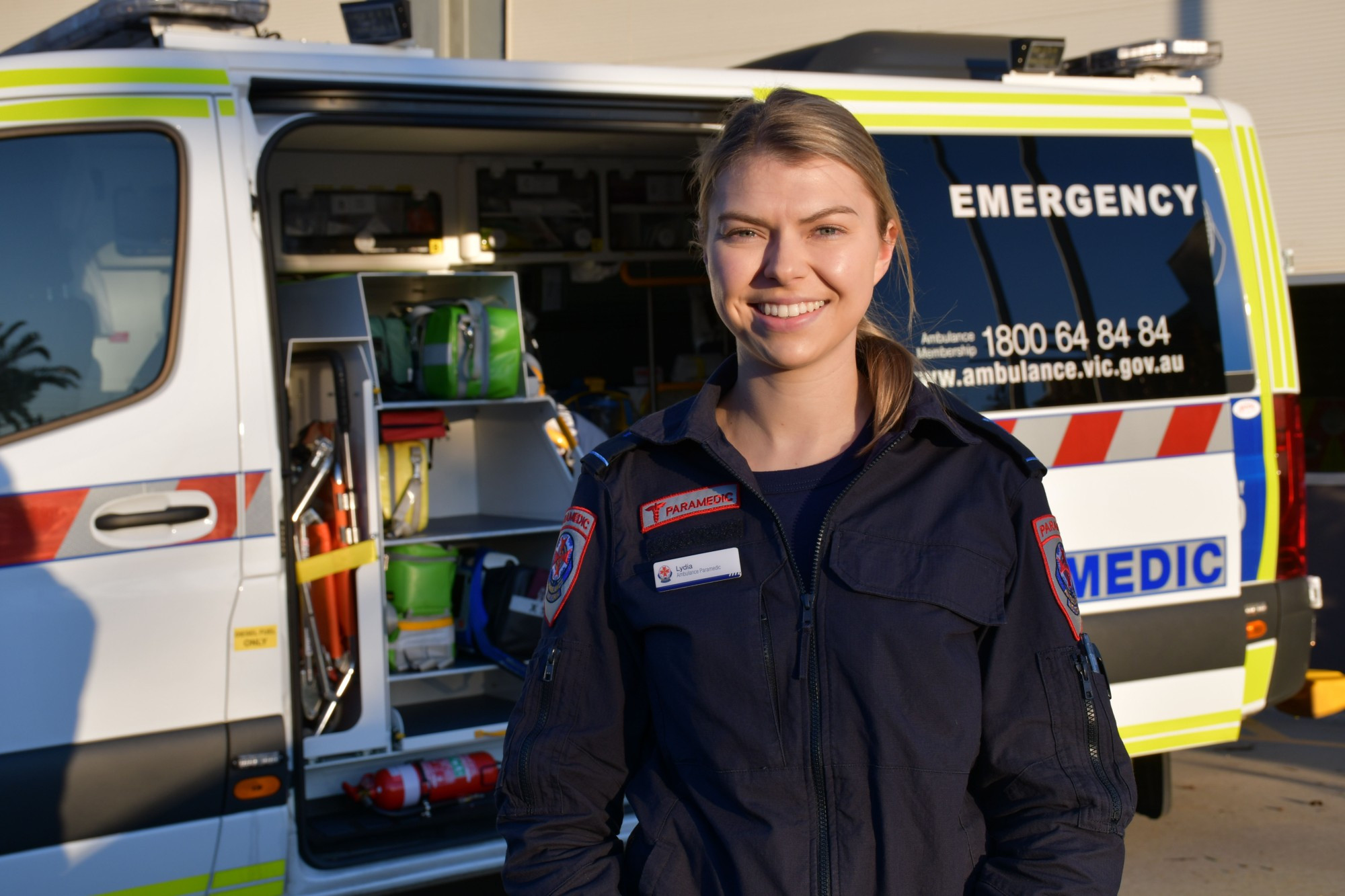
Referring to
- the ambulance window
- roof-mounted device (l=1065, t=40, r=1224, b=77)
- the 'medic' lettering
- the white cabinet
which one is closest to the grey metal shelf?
the white cabinet

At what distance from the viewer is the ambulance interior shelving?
3.68 metres

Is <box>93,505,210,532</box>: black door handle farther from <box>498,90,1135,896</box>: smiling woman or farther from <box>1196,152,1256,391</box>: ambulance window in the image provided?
<box>1196,152,1256,391</box>: ambulance window

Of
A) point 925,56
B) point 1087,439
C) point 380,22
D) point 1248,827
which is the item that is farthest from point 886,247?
point 1248,827

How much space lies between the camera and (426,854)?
10.8 feet

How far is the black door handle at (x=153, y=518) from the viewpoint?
2.79 metres

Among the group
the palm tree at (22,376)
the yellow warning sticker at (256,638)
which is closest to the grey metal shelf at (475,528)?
the yellow warning sticker at (256,638)

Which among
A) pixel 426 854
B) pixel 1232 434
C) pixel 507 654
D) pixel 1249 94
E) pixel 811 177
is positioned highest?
pixel 1249 94

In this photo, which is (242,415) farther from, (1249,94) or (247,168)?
(1249,94)

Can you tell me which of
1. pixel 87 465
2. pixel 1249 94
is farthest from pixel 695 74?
pixel 1249 94

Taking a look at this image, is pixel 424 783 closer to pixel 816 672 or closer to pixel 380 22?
pixel 380 22

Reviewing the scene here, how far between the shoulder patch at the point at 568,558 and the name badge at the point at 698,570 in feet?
0.37

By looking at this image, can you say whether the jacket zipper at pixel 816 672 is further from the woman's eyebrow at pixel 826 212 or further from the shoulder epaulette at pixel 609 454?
the woman's eyebrow at pixel 826 212

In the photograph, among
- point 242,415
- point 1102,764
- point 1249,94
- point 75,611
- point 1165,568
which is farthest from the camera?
point 1249,94

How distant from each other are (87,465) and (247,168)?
807mm
